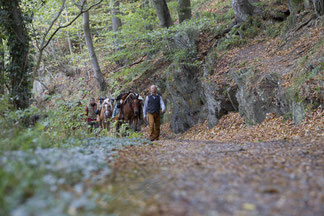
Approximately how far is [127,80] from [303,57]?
12551 mm

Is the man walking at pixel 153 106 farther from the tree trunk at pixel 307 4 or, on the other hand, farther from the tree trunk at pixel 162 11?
the tree trunk at pixel 307 4

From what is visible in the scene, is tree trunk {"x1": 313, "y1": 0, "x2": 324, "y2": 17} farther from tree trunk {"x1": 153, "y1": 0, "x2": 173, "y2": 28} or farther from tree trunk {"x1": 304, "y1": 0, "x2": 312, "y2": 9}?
tree trunk {"x1": 153, "y1": 0, "x2": 173, "y2": 28}

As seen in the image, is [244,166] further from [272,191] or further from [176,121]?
[176,121]

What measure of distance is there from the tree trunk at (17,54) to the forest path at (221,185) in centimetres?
544

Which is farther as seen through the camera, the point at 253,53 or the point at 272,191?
the point at 253,53

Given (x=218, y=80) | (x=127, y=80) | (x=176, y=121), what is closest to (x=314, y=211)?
(x=218, y=80)

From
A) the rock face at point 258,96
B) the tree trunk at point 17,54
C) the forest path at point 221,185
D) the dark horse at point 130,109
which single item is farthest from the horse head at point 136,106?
the forest path at point 221,185

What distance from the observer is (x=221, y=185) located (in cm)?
377

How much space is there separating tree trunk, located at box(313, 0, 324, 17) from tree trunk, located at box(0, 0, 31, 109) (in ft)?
33.2

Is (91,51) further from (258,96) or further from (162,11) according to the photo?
(258,96)

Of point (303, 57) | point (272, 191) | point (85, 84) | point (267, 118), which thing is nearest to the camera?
point (272, 191)

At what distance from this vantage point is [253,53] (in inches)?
515

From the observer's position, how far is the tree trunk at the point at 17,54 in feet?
30.8

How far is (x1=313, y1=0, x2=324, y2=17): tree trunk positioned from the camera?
36.1ft
